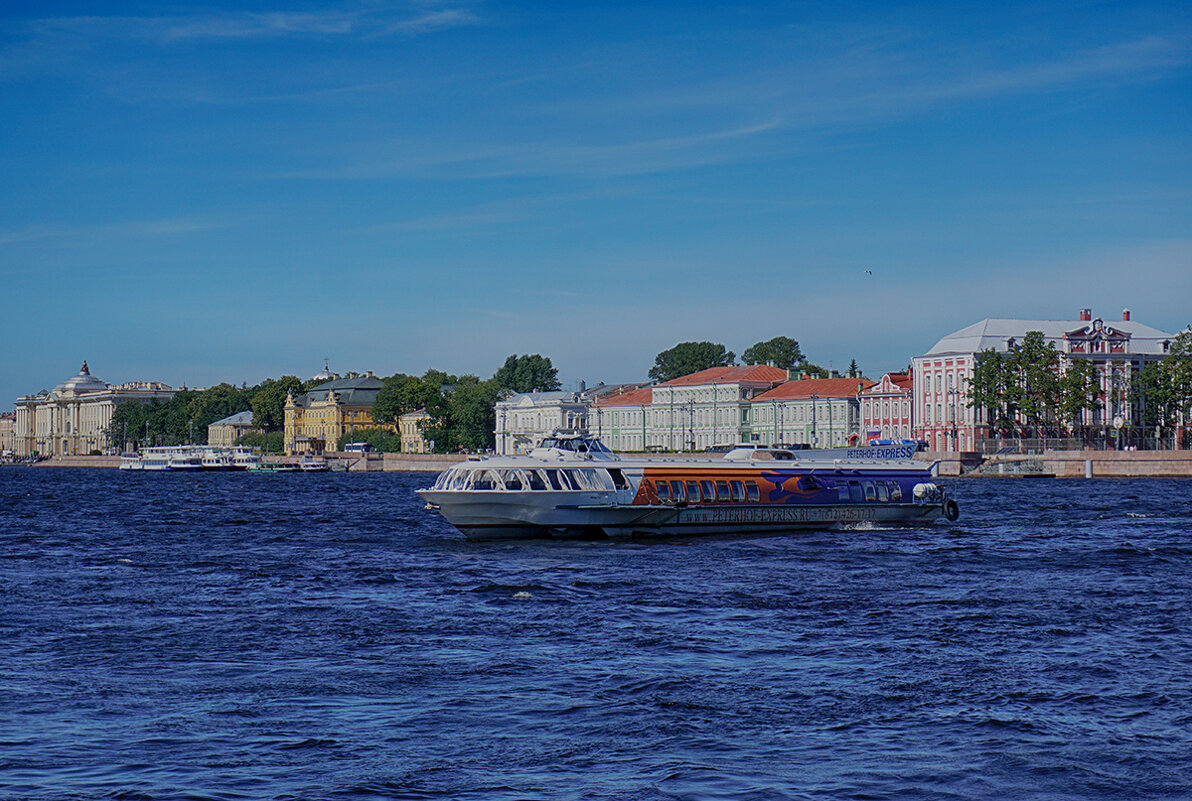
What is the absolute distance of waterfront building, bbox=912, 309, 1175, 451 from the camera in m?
133

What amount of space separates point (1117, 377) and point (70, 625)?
122 m

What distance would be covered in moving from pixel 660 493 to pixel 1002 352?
102 m

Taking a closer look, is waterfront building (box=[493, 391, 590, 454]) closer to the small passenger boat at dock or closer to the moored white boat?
the moored white boat

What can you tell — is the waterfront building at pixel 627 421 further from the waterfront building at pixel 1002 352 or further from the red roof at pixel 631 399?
the waterfront building at pixel 1002 352

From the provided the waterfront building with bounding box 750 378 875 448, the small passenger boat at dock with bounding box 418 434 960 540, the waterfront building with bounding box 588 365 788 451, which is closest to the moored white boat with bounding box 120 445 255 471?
the waterfront building with bounding box 588 365 788 451

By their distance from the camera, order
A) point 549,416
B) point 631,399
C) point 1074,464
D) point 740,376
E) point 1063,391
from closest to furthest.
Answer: point 1074,464 < point 1063,391 < point 740,376 < point 631,399 < point 549,416

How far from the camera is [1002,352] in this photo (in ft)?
452

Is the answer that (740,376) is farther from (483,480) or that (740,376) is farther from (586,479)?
(483,480)

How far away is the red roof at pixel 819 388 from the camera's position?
513 ft

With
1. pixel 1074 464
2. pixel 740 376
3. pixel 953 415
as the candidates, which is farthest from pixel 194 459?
pixel 1074 464

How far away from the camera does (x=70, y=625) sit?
2420cm

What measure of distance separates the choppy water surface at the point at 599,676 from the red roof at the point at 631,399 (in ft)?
471

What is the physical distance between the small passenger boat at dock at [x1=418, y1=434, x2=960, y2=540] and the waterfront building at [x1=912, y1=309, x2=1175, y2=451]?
85676 millimetres

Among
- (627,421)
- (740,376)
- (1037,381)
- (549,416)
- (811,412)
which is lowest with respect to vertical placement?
(627,421)
